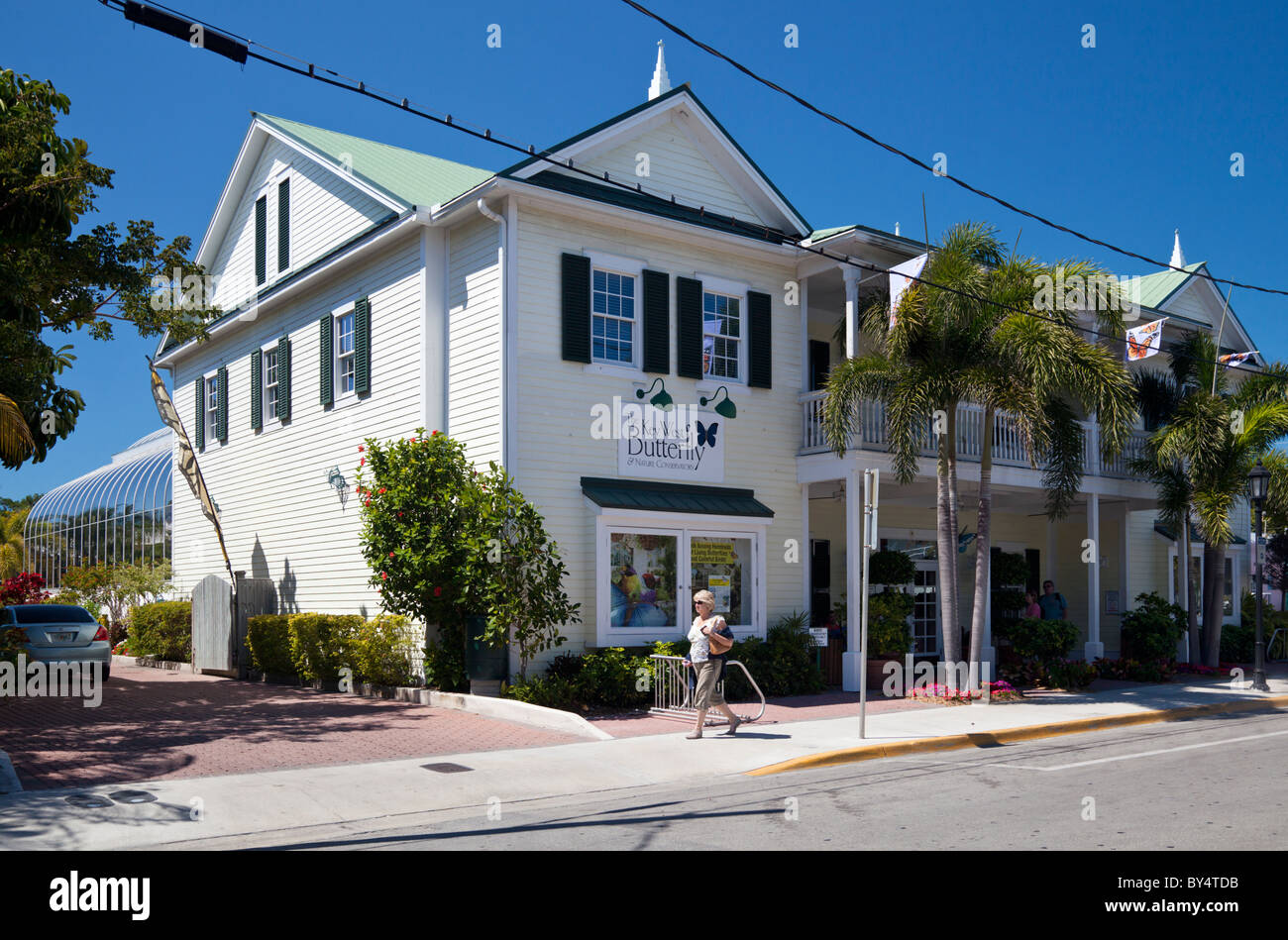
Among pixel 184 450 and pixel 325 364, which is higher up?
pixel 325 364

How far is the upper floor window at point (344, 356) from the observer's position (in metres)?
19.7

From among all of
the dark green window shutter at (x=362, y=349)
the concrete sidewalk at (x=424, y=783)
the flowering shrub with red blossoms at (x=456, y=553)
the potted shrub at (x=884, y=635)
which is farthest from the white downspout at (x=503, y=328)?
the potted shrub at (x=884, y=635)

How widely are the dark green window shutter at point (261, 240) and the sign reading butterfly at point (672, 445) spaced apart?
10421 mm

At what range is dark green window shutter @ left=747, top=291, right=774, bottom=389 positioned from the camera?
60.2 feet

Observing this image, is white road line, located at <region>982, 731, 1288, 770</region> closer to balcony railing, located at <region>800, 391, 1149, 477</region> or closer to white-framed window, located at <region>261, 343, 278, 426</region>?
balcony railing, located at <region>800, 391, 1149, 477</region>

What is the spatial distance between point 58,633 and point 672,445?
9.84 metres

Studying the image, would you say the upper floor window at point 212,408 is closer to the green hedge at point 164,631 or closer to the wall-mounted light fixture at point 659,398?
the green hedge at point 164,631

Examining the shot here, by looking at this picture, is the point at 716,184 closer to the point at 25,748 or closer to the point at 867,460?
the point at 867,460

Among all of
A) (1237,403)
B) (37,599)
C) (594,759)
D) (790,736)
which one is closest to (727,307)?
(790,736)

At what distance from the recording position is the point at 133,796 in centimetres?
916

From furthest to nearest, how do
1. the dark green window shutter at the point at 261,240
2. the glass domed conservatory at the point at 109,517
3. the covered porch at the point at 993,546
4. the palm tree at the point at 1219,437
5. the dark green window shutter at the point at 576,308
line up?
the glass domed conservatory at the point at 109,517 → the dark green window shutter at the point at 261,240 → the palm tree at the point at 1219,437 → the covered porch at the point at 993,546 → the dark green window shutter at the point at 576,308

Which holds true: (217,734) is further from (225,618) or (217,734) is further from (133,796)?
(225,618)

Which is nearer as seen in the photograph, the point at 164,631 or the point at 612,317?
the point at 612,317

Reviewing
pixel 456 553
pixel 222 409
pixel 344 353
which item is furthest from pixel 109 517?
pixel 456 553
